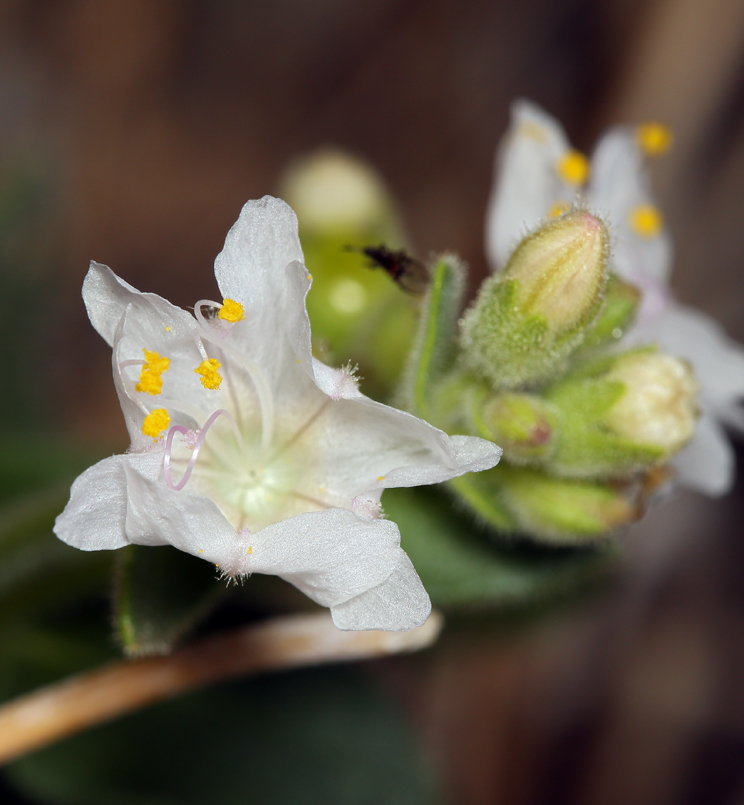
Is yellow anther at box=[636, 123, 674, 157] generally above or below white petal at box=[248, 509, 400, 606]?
above

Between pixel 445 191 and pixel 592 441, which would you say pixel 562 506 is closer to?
pixel 592 441

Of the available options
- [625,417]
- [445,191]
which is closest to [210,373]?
[625,417]

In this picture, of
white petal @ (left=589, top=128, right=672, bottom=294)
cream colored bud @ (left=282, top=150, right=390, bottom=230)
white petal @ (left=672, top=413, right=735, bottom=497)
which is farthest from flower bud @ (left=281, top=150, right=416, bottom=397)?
white petal @ (left=672, top=413, right=735, bottom=497)

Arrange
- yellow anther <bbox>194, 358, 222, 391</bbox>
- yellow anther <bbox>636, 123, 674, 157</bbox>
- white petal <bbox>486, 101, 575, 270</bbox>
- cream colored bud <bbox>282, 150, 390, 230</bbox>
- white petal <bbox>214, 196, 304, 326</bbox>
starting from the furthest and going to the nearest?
cream colored bud <bbox>282, 150, 390, 230</bbox> → yellow anther <bbox>636, 123, 674, 157</bbox> → white petal <bbox>486, 101, 575, 270</bbox> → yellow anther <bbox>194, 358, 222, 391</bbox> → white petal <bbox>214, 196, 304, 326</bbox>

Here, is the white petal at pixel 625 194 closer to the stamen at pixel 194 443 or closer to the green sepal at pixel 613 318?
the green sepal at pixel 613 318

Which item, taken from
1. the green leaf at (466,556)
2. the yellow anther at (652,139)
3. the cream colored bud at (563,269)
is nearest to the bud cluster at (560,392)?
the cream colored bud at (563,269)

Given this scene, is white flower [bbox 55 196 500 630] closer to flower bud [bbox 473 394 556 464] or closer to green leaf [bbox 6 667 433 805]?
flower bud [bbox 473 394 556 464]
